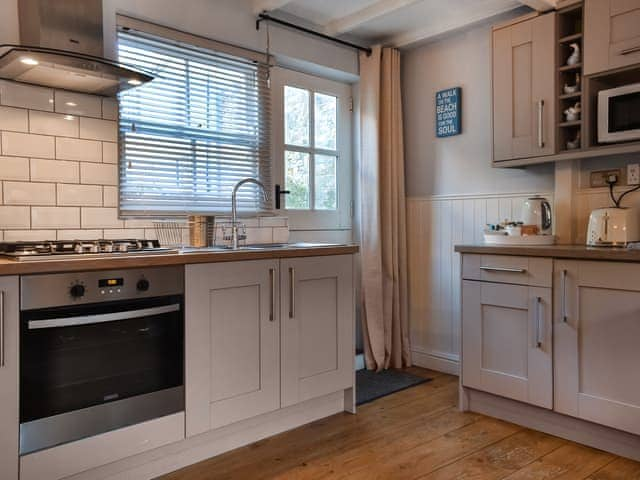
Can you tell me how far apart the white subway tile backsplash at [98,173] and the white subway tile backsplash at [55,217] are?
0.15 meters

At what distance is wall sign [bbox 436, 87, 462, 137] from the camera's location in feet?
11.6

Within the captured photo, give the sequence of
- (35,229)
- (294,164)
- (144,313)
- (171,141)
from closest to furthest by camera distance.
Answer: (144,313)
(35,229)
(171,141)
(294,164)

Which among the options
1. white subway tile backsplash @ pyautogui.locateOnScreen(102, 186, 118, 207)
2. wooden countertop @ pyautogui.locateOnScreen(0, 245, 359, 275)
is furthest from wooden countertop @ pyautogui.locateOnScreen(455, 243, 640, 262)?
white subway tile backsplash @ pyautogui.locateOnScreen(102, 186, 118, 207)

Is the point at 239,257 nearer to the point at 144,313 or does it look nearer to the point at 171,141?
the point at 144,313

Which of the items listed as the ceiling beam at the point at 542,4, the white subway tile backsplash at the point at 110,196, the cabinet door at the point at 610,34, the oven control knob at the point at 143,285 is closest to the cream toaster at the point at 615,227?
the cabinet door at the point at 610,34

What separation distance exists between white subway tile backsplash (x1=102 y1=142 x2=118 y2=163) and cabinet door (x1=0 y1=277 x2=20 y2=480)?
0.94 m

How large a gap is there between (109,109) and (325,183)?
1.60 metres

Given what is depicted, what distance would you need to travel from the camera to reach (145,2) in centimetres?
271

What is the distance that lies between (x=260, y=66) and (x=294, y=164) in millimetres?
651

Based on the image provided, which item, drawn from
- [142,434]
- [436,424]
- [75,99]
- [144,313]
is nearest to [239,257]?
[144,313]

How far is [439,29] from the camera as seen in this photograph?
3436 millimetres

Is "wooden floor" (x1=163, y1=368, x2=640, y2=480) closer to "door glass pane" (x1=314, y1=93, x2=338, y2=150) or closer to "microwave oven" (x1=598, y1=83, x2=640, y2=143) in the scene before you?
"microwave oven" (x1=598, y1=83, x2=640, y2=143)

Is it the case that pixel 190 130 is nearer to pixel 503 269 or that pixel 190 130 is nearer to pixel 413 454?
pixel 503 269

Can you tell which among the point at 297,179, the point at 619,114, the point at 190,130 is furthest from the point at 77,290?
the point at 619,114
